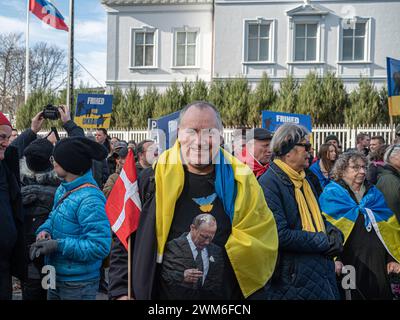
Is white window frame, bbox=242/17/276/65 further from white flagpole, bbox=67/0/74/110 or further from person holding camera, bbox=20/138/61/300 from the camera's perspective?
person holding camera, bbox=20/138/61/300

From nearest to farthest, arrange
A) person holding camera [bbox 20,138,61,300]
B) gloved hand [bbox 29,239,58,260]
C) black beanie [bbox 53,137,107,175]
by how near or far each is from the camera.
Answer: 1. gloved hand [bbox 29,239,58,260]
2. black beanie [bbox 53,137,107,175]
3. person holding camera [bbox 20,138,61,300]

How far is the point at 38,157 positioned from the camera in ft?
15.7

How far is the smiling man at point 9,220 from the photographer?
3834mm

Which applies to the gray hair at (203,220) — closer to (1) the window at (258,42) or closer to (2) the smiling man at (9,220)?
(2) the smiling man at (9,220)

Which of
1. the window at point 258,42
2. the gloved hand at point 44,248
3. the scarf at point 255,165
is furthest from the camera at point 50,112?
the window at point 258,42

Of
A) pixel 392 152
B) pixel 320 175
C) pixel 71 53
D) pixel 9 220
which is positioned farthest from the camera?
pixel 71 53

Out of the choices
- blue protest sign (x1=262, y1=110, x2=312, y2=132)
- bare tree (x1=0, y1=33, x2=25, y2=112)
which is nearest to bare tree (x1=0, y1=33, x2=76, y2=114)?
bare tree (x1=0, y1=33, x2=25, y2=112)

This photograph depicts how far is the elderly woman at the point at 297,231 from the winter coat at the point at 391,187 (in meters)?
1.99

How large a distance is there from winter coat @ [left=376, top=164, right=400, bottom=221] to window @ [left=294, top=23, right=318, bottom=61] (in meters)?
21.8

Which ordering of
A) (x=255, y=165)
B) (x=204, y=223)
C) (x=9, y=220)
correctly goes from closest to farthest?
(x=204, y=223), (x=9, y=220), (x=255, y=165)

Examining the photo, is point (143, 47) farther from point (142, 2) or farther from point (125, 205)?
point (125, 205)

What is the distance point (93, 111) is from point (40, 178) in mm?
10033

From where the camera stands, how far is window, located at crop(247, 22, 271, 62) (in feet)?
90.5

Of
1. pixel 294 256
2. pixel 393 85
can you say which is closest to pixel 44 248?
pixel 294 256
